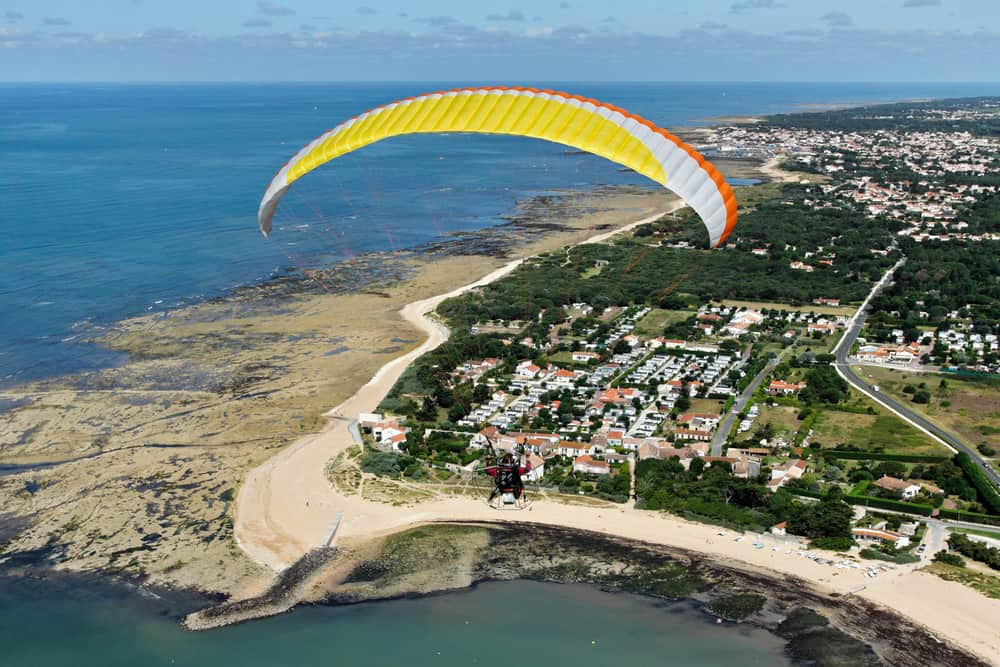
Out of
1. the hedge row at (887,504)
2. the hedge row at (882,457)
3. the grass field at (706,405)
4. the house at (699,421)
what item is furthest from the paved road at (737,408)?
the hedge row at (887,504)

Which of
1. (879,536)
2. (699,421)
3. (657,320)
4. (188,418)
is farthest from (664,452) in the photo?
(657,320)

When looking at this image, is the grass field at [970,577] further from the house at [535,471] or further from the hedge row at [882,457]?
the house at [535,471]

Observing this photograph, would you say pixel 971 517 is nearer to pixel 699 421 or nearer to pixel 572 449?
pixel 699 421

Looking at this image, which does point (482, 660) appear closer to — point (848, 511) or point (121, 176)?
point (848, 511)

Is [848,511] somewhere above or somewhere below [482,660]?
above

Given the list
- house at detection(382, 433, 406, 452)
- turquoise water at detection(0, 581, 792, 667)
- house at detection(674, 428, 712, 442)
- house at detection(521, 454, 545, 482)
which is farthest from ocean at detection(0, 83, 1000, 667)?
house at detection(674, 428, 712, 442)

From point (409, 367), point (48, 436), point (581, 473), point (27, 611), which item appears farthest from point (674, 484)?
point (48, 436)

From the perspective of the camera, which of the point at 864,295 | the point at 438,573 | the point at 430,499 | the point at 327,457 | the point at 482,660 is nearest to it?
the point at 482,660

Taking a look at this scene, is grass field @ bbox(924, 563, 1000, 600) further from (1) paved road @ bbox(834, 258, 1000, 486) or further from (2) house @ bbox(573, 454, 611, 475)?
(2) house @ bbox(573, 454, 611, 475)
